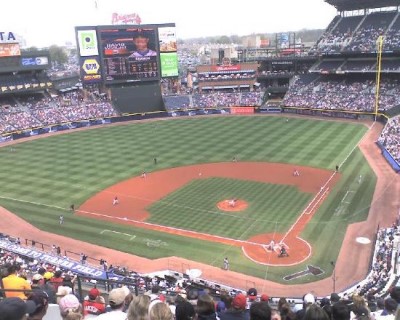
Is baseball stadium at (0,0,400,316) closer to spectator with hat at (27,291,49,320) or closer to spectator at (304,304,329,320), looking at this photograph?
spectator at (304,304,329,320)

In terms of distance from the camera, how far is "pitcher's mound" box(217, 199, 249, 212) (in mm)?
33156

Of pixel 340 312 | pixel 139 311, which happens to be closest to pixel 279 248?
pixel 340 312

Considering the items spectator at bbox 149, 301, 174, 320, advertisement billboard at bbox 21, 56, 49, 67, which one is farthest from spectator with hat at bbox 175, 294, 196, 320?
advertisement billboard at bbox 21, 56, 49, 67

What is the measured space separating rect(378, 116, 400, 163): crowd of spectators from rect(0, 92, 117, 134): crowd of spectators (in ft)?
147

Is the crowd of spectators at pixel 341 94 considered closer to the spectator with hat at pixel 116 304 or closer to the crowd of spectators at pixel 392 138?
the crowd of spectators at pixel 392 138

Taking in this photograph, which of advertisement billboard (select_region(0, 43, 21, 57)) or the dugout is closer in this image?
advertisement billboard (select_region(0, 43, 21, 57))

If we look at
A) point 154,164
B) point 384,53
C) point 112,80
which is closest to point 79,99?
point 112,80

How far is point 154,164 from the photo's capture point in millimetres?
46625

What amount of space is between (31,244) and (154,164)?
63.6 feet

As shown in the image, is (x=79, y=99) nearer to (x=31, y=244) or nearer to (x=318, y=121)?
(x=318, y=121)

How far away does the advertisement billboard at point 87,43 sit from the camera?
73188mm

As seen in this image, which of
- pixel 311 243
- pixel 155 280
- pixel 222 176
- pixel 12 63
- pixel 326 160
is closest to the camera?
pixel 155 280

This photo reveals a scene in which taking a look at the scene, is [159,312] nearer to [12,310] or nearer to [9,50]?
[12,310]

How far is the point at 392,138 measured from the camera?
159 ft
